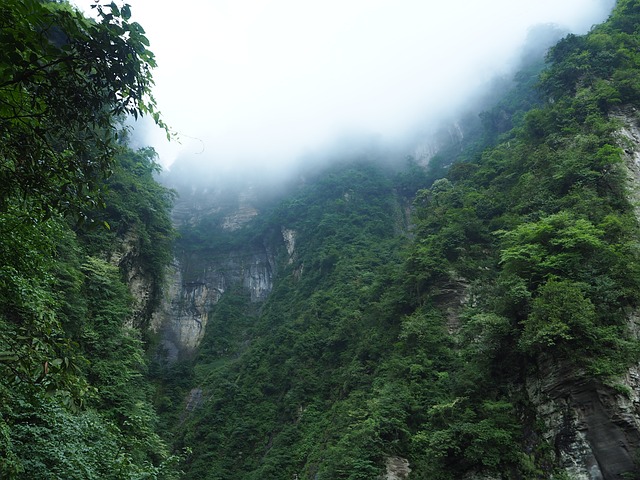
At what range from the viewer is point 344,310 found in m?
25.5

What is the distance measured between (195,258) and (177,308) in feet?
23.5

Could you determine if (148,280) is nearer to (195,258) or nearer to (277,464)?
(277,464)

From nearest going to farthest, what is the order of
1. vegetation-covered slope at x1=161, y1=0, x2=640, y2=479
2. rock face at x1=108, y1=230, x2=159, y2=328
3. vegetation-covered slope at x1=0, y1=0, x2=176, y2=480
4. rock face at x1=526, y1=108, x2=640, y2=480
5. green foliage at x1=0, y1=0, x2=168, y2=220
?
green foliage at x1=0, y1=0, x2=168, y2=220
vegetation-covered slope at x1=0, y1=0, x2=176, y2=480
rock face at x1=526, y1=108, x2=640, y2=480
vegetation-covered slope at x1=161, y1=0, x2=640, y2=479
rock face at x1=108, y1=230, x2=159, y2=328

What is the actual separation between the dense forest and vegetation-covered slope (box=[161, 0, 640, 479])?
0.07 m

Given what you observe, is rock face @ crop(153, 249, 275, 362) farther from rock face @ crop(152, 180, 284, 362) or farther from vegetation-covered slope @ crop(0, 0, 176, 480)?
vegetation-covered slope @ crop(0, 0, 176, 480)

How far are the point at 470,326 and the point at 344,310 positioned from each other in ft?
48.1

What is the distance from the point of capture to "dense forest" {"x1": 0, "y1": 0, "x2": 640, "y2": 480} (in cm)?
252

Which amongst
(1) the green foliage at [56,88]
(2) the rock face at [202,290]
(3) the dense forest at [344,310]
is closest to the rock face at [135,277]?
(3) the dense forest at [344,310]

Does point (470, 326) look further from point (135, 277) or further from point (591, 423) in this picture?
point (135, 277)

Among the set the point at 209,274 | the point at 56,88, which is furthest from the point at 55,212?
the point at 209,274

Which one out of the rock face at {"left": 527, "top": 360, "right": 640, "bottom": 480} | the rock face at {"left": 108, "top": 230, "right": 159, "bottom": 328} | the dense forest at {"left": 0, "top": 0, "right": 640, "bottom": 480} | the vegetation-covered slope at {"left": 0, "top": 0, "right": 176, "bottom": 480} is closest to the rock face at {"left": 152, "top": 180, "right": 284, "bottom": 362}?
the dense forest at {"left": 0, "top": 0, "right": 640, "bottom": 480}

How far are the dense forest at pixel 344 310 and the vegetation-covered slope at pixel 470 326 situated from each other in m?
0.07

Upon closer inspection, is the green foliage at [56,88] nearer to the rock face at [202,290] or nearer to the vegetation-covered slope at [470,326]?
the vegetation-covered slope at [470,326]

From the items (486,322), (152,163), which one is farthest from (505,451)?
(152,163)
